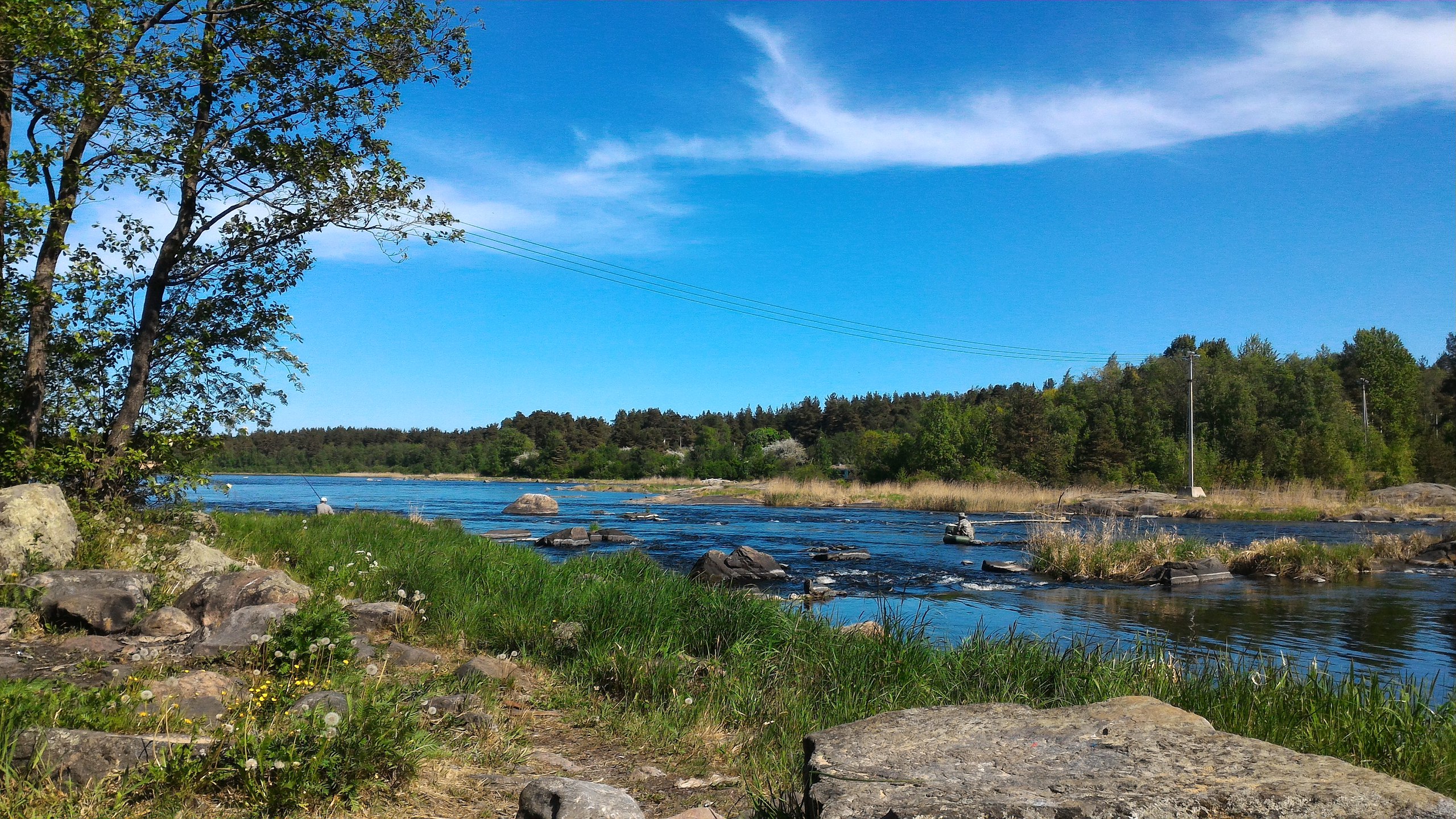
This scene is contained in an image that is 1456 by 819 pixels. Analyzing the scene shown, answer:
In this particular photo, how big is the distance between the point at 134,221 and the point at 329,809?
1008cm

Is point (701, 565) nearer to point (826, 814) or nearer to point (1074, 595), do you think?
point (1074, 595)

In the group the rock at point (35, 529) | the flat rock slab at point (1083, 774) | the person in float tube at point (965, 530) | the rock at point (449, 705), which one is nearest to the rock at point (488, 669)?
the rock at point (449, 705)

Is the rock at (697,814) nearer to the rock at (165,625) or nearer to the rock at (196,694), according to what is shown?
the rock at (196,694)

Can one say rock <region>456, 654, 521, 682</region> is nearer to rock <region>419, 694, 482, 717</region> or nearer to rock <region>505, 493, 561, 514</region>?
rock <region>419, 694, 482, 717</region>

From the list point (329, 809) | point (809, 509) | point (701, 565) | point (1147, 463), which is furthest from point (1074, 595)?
point (1147, 463)

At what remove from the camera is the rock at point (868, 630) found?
7787 mm

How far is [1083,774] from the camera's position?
2902 millimetres

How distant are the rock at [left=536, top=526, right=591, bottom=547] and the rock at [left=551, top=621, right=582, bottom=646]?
54.7 ft

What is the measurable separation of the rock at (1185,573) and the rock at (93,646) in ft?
63.8

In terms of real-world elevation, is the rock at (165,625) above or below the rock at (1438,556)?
above

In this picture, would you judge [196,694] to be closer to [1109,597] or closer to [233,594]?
[233,594]

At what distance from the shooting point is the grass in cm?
2005

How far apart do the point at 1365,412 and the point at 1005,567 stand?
61.2 m

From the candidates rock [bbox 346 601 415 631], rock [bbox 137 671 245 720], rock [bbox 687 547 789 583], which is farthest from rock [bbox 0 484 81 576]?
rock [bbox 687 547 789 583]
